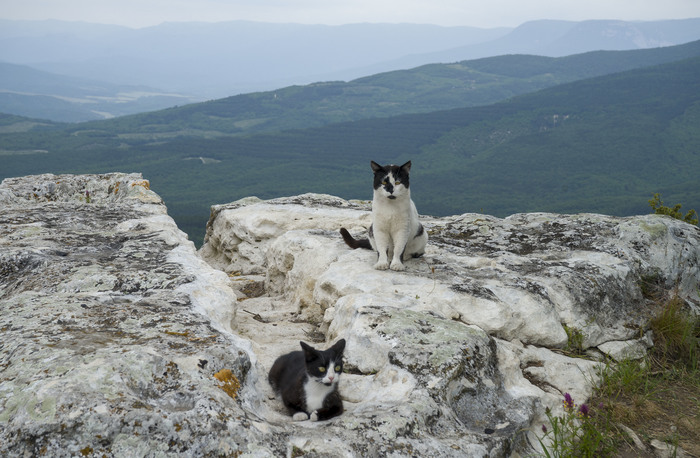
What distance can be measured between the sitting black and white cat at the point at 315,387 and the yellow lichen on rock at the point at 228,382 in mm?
699

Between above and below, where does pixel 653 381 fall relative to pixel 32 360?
below

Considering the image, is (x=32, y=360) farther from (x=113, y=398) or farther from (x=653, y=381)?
(x=653, y=381)

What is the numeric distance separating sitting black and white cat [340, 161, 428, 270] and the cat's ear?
315 centimetres

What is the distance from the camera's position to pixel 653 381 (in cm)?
655

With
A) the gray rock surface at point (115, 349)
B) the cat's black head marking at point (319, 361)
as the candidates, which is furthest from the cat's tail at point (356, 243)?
the cat's black head marking at point (319, 361)

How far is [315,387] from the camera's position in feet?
17.0

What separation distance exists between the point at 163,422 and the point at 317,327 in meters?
4.25

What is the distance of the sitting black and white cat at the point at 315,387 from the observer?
5.08m

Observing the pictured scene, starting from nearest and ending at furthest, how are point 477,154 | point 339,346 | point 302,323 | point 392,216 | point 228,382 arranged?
1. point 228,382
2. point 339,346
3. point 302,323
4. point 392,216
5. point 477,154

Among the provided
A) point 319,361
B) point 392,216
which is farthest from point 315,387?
point 392,216

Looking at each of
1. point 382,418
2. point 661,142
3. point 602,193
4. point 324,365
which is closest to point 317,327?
point 324,365

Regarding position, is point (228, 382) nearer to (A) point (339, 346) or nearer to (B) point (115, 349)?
(B) point (115, 349)

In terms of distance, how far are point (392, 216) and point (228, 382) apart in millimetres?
4381

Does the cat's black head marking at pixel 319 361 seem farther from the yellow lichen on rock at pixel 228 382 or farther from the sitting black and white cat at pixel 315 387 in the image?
the yellow lichen on rock at pixel 228 382
